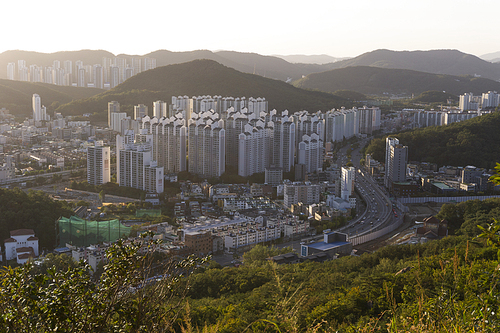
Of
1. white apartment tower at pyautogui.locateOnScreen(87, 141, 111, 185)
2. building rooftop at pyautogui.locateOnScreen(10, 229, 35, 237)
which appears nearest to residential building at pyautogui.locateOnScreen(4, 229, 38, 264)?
building rooftop at pyautogui.locateOnScreen(10, 229, 35, 237)

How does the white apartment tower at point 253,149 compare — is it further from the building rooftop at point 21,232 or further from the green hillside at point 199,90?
the green hillside at point 199,90

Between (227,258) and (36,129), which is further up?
(36,129)

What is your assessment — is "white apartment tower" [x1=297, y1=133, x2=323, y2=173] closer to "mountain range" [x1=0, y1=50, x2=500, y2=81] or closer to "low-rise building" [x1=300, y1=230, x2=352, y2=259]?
"low-rise building" [x1=300, y1=230, x2=352, y2=259]

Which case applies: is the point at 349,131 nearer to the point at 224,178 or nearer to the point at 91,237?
the point at 224,178

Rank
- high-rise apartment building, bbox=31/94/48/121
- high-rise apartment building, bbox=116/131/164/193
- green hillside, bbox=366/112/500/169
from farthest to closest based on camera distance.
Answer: high-rise apartment building, bbox=31/94/48/121 → green hillside, bbox=366/112/500/169 → high-rise apartment building, bbox=116/131/164/193

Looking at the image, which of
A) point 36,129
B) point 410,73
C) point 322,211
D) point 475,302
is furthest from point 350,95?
point 475,302
